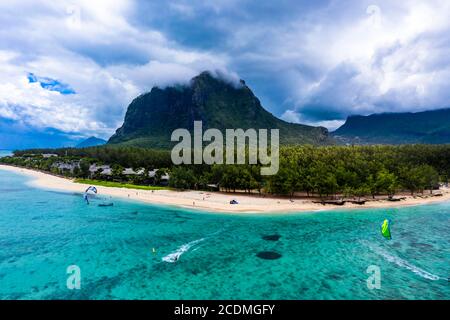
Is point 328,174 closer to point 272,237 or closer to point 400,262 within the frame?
point 272,237

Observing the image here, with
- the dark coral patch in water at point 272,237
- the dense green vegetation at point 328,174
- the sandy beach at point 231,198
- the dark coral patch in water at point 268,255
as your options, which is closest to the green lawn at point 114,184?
the dense green vegetation at point 328,174

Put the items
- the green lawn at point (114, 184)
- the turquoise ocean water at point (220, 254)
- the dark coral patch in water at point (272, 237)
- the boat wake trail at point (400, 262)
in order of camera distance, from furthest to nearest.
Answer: the green lawn at point (114, 184) → the dark coral patch in water at point (272, 237) → the boat wake trail at point (400, 262) → the turquoise ocean water at point (220, 254)

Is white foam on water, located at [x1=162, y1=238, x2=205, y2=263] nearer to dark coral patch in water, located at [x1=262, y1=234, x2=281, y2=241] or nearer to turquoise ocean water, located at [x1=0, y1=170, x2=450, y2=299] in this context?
turquoise ocean water, located at [x1=0, y1=170, x2=450, y2=299]

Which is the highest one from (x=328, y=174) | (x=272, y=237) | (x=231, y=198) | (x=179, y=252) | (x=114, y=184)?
(x=328, y=174)

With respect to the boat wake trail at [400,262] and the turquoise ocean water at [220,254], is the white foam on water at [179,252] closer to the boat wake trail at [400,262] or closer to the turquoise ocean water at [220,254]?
the turquoise ocean water at [220,254]

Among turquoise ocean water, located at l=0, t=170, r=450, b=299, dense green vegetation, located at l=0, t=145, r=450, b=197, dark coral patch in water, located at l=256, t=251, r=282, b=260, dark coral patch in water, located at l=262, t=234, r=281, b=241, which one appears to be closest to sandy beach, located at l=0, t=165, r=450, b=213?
dense green vegetation, located at l=0, t=145, r=450, b=197

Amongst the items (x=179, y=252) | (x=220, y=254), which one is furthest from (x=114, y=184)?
(x=220, y=254)
